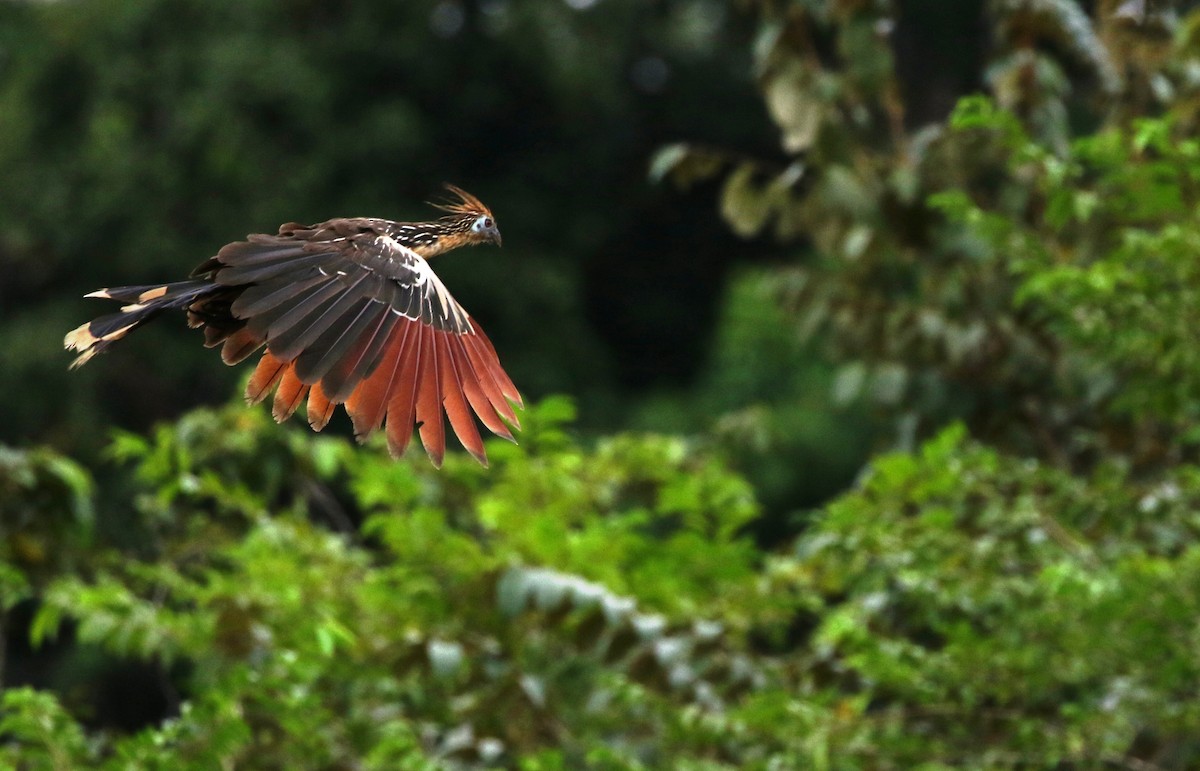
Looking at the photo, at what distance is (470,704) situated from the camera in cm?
534

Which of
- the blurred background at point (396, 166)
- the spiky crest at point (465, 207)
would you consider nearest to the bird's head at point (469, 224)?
the spiky crest at point (465, 207)

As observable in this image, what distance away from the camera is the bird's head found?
3.98 meters

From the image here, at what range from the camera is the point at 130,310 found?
341cm

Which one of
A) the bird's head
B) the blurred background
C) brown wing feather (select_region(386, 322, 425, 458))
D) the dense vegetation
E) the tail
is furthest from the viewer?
the blurred background

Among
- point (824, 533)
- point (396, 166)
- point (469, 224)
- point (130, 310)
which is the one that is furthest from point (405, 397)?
point (396, 166)

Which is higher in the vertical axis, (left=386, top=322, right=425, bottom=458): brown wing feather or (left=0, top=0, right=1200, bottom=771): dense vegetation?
(left=386, top=322, right=425, bottom=458): brown wing feather

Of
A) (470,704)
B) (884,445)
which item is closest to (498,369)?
(470,704)

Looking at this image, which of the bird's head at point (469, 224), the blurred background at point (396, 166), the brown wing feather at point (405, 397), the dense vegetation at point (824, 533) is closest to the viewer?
the brown wing feather at point (405, 397)

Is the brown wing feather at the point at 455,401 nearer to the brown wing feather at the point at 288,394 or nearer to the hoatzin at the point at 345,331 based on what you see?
the hoatzin at the point at 345,331

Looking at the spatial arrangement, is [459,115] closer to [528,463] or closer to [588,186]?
[588,186]

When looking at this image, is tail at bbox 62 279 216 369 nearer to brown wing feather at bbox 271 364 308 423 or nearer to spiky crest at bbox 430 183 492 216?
A: brown wing feather at bbox 271 364 308 423

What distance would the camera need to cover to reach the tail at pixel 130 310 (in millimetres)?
3367

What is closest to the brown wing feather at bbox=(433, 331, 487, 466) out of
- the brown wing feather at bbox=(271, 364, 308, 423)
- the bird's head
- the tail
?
the brown wing feather at bbox=(271, 364, 308, 423)

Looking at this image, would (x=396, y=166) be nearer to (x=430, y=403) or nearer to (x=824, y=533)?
(x=824, y=533)
